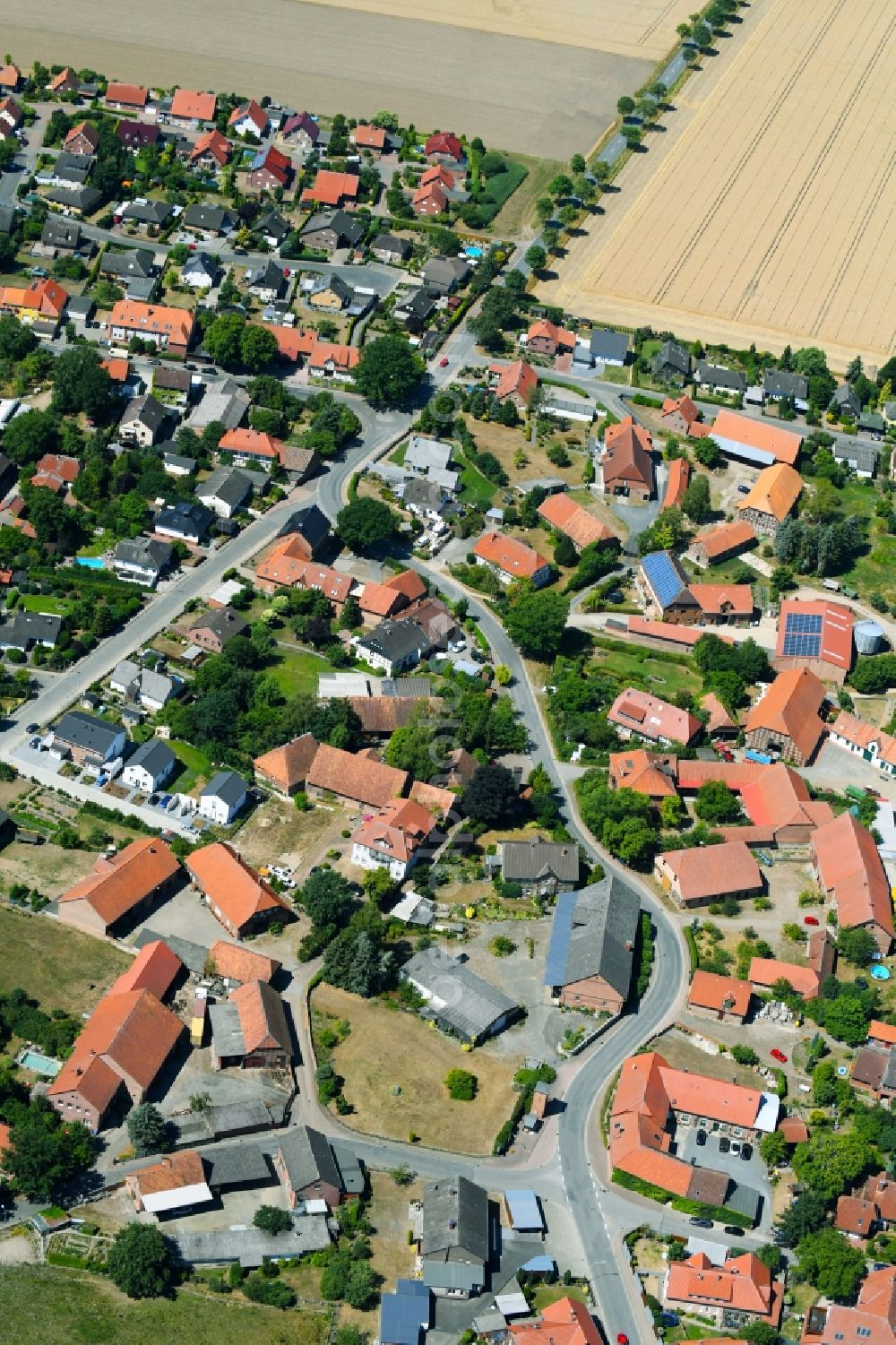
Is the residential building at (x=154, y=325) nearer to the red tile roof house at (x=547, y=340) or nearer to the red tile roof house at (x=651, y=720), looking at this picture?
the red tile roof house at (x=547, y=340)

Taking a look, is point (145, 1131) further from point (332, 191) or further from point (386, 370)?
point (332, 191)

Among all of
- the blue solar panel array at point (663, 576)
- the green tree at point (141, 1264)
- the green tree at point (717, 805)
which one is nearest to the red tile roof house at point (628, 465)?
the blue solar panel array at point (663, 576)

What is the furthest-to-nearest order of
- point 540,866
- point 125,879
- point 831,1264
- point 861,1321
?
1. point 540,866
2. point 125,879
3. point 831,1264
4. point 861,1321

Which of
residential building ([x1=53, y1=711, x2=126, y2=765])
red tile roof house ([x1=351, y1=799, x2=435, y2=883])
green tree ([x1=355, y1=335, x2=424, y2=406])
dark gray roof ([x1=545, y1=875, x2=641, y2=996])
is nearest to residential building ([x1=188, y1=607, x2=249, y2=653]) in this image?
residential building ([x1=53, y1=711, x2=126, y2=765])

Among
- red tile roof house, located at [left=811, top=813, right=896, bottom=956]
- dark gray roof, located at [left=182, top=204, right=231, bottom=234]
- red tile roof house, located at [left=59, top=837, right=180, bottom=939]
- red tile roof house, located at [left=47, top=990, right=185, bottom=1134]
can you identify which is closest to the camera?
red tile roof house, located at [left=47, top=990, right=185, bottom=1134]

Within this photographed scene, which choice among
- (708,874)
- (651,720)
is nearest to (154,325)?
(651,720)

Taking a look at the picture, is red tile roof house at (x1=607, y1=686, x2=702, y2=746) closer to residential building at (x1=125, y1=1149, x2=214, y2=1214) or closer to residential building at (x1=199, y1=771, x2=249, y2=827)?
residential building at (x1=199, y1=771, x2=249, y2=827)
